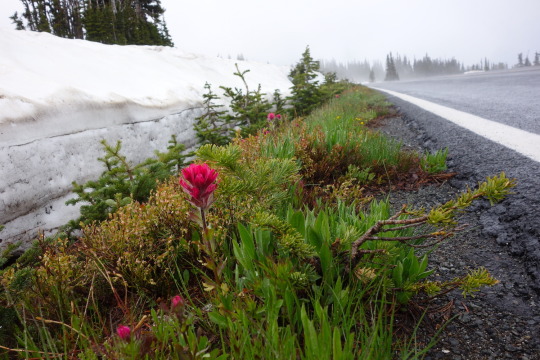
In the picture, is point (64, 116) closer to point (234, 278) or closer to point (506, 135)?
point (234, 278)

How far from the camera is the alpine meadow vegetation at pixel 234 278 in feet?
3.36

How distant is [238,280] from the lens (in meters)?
1.37

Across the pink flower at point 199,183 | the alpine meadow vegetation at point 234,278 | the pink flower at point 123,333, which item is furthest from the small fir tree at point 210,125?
the pink flower at point 123,333

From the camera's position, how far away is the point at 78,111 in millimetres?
3162

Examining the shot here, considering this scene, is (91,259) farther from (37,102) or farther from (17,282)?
(37,102)

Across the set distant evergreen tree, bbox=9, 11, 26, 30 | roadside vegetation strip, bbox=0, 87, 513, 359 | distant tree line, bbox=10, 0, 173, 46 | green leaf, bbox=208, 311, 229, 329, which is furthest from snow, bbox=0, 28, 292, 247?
distant evergreen tree, bbox=9, 11, 26, 30

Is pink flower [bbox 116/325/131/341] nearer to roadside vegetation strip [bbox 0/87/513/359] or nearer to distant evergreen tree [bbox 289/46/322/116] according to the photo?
roadside vegetation strip [bbox 0/87/513/359]

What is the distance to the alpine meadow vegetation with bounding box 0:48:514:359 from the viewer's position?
1.03 metres

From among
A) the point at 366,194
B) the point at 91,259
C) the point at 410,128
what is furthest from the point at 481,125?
the point at 91,259

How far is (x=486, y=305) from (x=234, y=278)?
112 centimetres

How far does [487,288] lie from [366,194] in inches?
50.1

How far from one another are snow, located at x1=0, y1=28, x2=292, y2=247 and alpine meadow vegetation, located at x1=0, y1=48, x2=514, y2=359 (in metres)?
0.42

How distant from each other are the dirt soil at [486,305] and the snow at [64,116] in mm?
2879

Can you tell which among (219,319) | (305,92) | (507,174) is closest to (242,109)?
(305,92)
